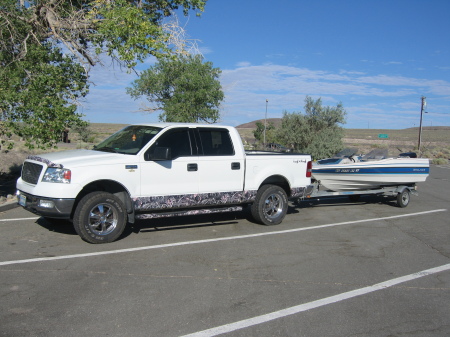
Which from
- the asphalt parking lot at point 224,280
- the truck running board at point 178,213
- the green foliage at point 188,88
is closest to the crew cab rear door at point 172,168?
the truck running board at point 178,213

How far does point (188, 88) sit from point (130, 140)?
16.7 m

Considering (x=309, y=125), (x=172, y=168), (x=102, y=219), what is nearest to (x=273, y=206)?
(x=172, y=168)

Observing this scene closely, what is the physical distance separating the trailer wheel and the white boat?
25cm

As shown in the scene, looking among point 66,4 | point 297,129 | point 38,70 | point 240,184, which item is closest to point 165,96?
point 297,129

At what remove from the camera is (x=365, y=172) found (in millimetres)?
11766

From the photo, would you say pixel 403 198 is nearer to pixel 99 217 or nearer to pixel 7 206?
pixel 99 217

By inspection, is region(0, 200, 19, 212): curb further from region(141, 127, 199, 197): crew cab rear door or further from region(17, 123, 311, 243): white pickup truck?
region(141, 127, 199, 197): crew cab rear door

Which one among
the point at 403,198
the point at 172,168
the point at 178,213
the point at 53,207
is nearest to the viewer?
the point at 53,207

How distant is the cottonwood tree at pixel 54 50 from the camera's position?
9.73 metres

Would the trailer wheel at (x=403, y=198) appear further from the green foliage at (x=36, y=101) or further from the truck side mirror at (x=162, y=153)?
the green foliage at (x=36, y=101)

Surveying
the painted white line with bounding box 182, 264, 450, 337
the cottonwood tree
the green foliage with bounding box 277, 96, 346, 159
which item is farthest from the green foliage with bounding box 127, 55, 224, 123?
the painted white line with bounding box 182, 264, 450, 337

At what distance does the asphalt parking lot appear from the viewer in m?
4.56

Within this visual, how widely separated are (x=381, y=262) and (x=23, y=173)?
6103 millimetres

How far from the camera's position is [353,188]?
1199 cm
